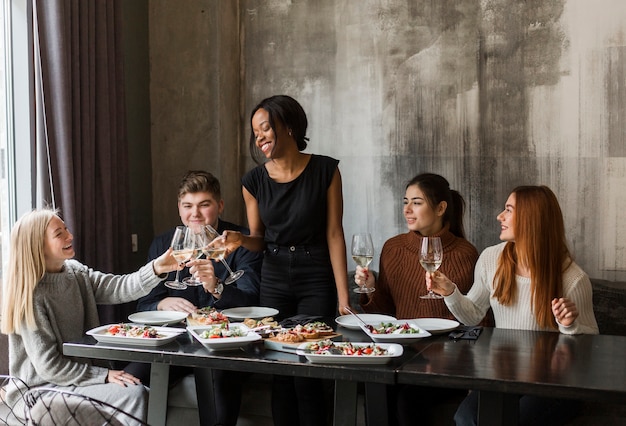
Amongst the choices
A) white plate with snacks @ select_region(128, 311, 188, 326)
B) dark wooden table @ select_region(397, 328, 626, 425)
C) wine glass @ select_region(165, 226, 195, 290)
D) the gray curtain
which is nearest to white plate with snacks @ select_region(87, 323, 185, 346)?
white plate with snacks @ select_region(128, 311, 188, 326)

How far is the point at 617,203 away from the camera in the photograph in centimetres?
373

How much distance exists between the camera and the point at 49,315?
297 cm

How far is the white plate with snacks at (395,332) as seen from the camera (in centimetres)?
245

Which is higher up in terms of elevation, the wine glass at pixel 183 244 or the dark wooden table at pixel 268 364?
the wine glass at pixel 183 244

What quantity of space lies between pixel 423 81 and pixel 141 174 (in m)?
1.67

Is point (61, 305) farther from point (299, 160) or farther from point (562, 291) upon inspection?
point (562, 291)

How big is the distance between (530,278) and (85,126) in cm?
222

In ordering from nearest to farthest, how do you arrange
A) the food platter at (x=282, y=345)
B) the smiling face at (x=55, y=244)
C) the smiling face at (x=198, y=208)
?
the food platter at (x=282, y=345), the smiling face at (x=55, y=244), the smiling face at (x=198, y=208)

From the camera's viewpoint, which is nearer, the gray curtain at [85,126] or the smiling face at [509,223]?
the smiling face at [509,223]

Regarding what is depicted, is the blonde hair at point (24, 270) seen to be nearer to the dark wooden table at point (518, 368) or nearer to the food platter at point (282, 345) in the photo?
the food platter at point (282, 345)

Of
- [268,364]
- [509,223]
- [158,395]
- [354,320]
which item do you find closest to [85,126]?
[158,395]

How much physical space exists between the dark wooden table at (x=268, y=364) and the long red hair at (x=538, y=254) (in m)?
0.64

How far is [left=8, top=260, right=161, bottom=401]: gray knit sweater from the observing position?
2.91 metres

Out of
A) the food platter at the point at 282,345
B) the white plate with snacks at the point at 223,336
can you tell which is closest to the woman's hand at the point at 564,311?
the food platter at the point at 282,345
